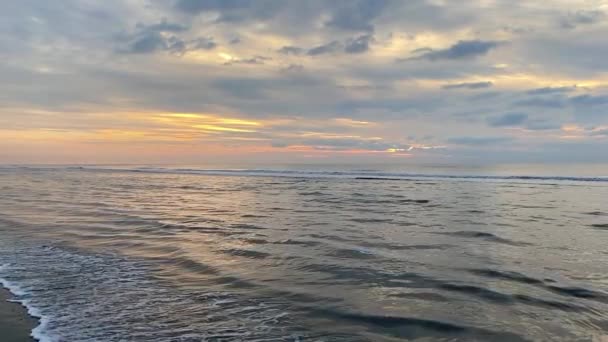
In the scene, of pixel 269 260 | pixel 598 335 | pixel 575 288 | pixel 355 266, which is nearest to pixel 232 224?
pixel 269 260

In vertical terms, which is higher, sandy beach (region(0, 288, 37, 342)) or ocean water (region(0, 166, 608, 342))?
ocean water (region(0, 166, 608, 342))

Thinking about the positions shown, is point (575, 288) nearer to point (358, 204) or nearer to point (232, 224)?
point (232, 224)

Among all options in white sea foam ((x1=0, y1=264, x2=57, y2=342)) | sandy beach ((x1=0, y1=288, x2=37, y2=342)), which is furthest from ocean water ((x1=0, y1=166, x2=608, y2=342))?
sandy beach ((x1=0, y1=288, x2=37, y2=342))

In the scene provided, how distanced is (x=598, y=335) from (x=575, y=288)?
7.30ft

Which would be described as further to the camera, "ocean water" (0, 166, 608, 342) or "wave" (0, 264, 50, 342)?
"ocean water" (0, 166, 608, 342)

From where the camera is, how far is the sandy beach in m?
5.38

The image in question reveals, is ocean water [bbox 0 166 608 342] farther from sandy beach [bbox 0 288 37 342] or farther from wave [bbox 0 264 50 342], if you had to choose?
sandy beach [bbox 0 288 37 342]

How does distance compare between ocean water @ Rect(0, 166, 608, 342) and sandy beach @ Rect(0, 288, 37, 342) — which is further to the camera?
ocean water @ Rect(0, 166, 608, 342)

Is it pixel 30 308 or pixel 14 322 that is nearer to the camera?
pixel 14 322

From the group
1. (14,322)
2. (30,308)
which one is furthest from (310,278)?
(14,322)

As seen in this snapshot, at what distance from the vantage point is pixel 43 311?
627 centimetres

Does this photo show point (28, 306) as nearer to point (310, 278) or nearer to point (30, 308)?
point (30, 308)

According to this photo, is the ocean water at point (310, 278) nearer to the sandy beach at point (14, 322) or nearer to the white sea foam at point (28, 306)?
the white sea foam at point (28, 306)

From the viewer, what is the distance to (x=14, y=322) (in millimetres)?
5875
